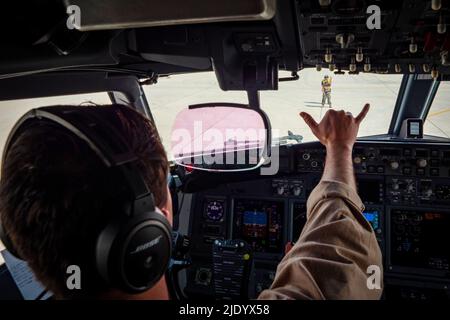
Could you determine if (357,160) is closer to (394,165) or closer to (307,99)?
(394,165)

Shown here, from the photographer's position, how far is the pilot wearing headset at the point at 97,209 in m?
0.65

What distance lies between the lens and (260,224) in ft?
8.58

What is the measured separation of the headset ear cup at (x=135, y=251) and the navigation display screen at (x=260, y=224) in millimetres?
1928

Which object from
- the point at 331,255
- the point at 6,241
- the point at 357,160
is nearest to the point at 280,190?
the point at 357,160

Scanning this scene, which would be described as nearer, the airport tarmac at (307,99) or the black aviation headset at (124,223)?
the black aviation headset at (124,223)

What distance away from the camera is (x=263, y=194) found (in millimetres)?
2650

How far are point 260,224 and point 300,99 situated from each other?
2.17m

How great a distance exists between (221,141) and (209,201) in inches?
18.8

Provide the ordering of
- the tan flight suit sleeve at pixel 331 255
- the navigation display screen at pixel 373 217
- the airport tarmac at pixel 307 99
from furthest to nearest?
the airport tarmac at pixel 307 99 → the navigation display screen at pixel 373 217 → the tan flight suit sleeve at pixel 331 255

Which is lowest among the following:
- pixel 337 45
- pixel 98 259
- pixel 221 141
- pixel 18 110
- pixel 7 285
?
pixel 7 285

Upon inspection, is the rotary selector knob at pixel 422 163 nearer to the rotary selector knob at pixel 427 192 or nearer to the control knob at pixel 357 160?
the rotary selector knob at pixel 427 192

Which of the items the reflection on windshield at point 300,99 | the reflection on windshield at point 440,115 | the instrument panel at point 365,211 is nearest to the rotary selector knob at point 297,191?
the instrument panel at point 365,211
